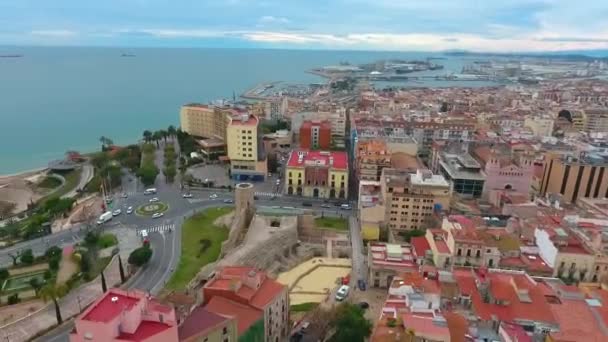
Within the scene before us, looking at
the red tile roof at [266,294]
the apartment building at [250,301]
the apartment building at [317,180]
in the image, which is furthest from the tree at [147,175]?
the red tile roof at [266,294]

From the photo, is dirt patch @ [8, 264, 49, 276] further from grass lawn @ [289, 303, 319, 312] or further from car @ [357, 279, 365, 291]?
car @ [357, 279, 365, 291]

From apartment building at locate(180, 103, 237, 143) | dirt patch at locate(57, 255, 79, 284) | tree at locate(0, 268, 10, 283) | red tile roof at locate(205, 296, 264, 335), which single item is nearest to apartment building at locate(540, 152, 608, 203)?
red tile roof at locate(205, 296, 264, 335)

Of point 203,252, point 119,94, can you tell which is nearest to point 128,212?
point 203,252

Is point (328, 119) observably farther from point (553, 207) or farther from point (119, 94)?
point (119, 94)

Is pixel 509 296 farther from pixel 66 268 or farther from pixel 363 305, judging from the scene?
pixel 66 268

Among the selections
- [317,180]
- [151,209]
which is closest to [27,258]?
[151,209]

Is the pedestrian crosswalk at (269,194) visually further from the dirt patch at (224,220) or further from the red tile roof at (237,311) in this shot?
the red tile roof at (237,311)
